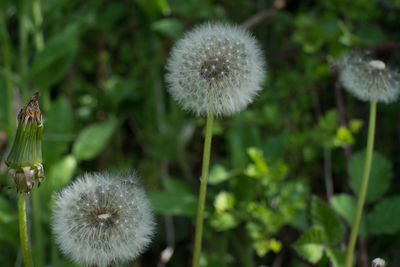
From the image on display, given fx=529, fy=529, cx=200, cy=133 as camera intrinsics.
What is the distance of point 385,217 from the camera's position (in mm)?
2152

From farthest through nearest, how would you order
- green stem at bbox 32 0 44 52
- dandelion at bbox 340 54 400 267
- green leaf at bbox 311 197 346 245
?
1. green stem at bbox 32 0 44 52
2. green leaf at bbox 311 197 346 245
3. dandelion at bbox 340 54 400 267

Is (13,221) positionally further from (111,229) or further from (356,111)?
(356,111)

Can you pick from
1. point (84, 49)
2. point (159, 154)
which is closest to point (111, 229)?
point (159, 154)

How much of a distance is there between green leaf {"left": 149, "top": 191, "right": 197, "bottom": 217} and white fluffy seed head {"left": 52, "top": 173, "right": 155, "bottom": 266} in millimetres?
900

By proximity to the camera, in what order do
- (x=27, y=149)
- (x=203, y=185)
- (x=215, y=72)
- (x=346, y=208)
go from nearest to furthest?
(x=27, y=149), (x=203, y=185), (x=215, y=72), (x=346, y=208)

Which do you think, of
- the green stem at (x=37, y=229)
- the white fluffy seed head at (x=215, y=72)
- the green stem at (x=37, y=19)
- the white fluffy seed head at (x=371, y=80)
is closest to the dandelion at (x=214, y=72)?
the white fluffy seed head at (x=215, y=72)

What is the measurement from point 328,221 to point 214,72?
0.78 m

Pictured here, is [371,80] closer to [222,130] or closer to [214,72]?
[214,72]

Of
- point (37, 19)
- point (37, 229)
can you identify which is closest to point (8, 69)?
point (37, 19)

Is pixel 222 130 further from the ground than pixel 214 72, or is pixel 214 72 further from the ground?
pixel 214 72

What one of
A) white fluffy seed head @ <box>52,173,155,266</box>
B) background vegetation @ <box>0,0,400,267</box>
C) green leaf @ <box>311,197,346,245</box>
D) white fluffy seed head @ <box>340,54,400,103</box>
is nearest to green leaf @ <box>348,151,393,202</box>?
background vegetation @ <box>0,0,400,267</box>

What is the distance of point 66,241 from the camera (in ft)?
4.63

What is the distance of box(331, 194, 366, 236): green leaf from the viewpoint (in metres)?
2.12

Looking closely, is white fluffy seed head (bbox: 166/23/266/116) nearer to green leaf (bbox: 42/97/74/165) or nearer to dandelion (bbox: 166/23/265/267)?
dandelion (bbox: 166/23/265/267)
